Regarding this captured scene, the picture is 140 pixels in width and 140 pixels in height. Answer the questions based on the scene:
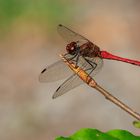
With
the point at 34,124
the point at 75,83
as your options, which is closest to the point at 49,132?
the point at 34,124

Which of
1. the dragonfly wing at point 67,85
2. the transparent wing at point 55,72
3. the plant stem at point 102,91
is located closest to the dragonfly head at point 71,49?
the dragonfly wing at point 67,85

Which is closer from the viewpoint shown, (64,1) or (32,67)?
(32,67)

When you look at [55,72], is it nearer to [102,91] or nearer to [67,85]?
[67,85]

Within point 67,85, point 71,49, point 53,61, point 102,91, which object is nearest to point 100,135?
point 102,91

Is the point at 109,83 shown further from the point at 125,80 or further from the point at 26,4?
the point at 26,4

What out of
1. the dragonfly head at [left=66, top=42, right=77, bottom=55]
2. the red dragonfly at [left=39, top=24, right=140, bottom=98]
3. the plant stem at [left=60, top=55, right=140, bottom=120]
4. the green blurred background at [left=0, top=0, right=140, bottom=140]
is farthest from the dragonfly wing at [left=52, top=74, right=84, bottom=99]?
the green blurred background at [left=0, top=0, right=140, bottom=140]

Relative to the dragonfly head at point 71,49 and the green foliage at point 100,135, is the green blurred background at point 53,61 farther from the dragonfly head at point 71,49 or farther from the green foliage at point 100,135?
the green foliage at point 100,135
